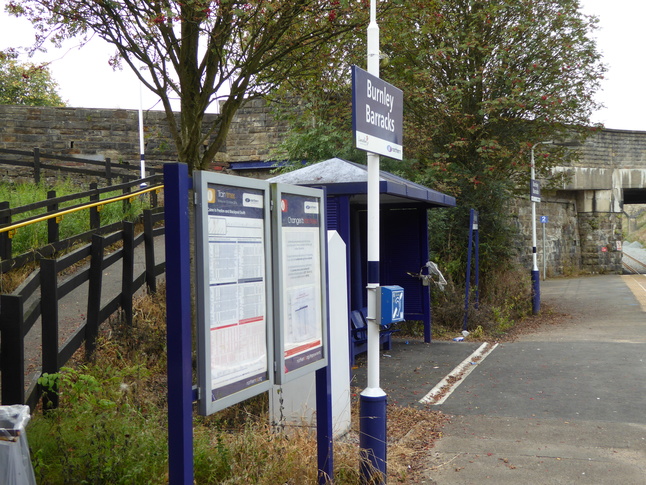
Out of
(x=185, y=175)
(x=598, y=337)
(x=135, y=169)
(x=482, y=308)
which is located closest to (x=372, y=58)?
(x=185, y=175)

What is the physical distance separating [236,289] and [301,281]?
750 millimetres

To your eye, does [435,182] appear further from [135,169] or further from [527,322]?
[135,169]

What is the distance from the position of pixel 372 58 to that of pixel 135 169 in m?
13.2

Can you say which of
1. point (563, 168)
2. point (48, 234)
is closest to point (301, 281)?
point (48, 234)

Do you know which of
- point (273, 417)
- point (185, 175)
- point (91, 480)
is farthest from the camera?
point (273, 417)

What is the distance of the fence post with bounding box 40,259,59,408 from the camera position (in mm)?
5277

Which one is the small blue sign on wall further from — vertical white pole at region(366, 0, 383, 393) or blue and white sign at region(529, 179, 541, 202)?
blue and white sign at region(529, 179, 541, 202)

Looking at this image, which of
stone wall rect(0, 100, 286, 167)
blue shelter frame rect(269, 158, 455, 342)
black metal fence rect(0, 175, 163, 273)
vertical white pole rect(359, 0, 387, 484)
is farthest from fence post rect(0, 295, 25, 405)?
stone wall rect(0, 100, 286, 167)

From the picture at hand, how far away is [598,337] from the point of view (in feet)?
38.8

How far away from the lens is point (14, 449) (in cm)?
306

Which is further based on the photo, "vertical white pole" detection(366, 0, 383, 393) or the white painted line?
the white painted line

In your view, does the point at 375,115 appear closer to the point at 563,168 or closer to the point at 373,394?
the point at 373,394

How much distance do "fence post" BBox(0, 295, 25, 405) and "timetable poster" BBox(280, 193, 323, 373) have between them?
1.96 metres

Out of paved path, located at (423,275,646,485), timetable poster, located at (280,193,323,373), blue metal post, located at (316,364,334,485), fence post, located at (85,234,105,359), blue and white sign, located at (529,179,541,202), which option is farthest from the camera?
blue and white sign, located at (529,179,541,202)
